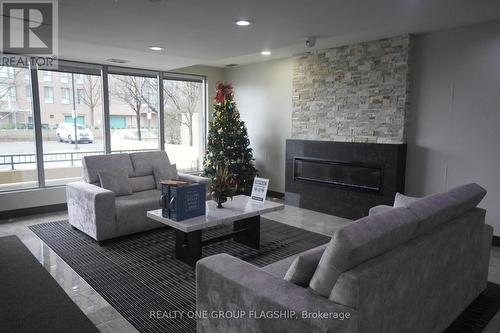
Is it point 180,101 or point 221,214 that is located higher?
point 180,101

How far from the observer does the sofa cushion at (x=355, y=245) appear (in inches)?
59.4

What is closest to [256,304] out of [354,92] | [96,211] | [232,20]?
[232,20]

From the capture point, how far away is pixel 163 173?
5160 mm

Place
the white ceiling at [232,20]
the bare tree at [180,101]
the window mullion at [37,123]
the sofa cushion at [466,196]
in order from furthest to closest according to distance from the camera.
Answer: the bare tree at [180,101], the window mullion at [37,123], the white ceiling at [232,20], the sofa cushion at [466,196]

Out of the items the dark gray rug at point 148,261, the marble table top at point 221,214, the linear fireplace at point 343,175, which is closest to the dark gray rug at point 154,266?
the dark gray rug at point 148,261

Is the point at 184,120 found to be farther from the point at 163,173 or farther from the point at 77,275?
the point at 77,275

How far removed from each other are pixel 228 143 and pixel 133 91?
81.1 inches

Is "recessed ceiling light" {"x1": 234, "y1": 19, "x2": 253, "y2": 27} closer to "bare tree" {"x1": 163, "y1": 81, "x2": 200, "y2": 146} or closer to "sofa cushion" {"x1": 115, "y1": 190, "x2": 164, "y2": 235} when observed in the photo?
"sofa cushion" {"x1": 115, "y1": 190, "x2": 164, "y2": 235}

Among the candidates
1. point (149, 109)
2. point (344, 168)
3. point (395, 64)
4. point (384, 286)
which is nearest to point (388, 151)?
point (344, 168)

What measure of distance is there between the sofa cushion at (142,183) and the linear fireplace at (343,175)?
2.26 m

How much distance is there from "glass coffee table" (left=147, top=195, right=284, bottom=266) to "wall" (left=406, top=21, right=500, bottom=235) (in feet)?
7.27

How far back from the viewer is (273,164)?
6.57 m

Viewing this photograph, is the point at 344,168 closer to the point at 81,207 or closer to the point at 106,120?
the point at 81,207

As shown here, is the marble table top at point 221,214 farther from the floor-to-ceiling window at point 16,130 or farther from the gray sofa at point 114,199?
the floor-to-ceiling window at point 16,130
